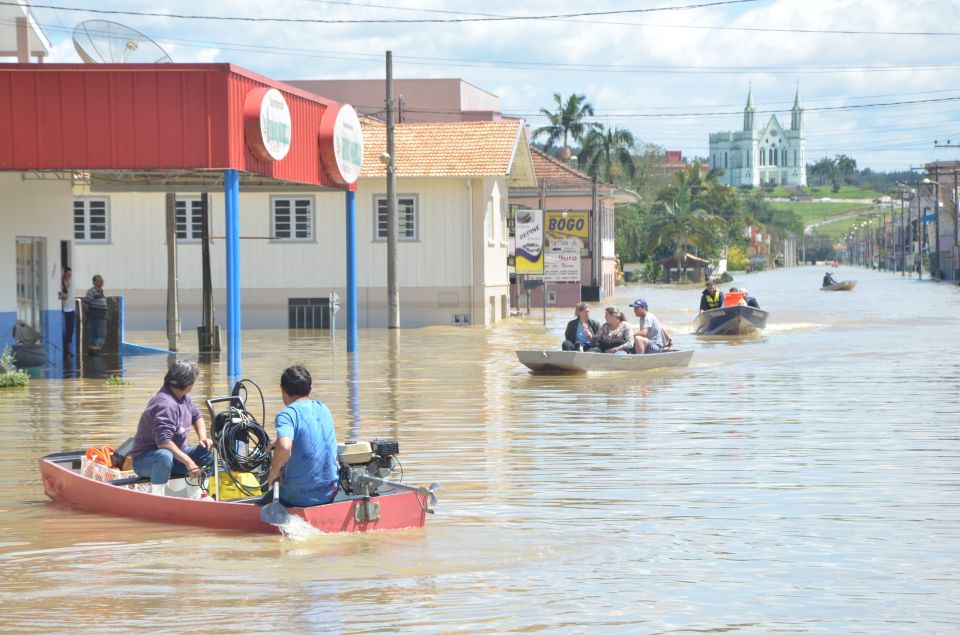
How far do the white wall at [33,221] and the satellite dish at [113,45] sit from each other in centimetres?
345

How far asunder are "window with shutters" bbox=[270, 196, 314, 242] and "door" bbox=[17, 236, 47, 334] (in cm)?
1465

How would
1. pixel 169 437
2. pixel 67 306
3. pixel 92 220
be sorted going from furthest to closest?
1. pixel 92 220
2. pixel 67 306
3. pixel 169 437

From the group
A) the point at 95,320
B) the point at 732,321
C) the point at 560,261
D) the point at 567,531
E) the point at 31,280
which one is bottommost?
the point at 567,531

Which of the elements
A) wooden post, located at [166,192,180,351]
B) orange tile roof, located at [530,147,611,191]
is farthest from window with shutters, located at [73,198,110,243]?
orange tile roof, located at [530,147,611,191]

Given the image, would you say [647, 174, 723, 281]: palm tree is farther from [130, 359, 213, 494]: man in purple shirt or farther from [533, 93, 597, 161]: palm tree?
[130, 359, 213, 494]: man in purple shirt

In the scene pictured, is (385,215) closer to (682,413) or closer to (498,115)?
(682,413)

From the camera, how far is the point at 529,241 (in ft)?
151

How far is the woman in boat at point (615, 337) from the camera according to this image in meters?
24.9

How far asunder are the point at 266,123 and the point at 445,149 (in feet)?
67.2

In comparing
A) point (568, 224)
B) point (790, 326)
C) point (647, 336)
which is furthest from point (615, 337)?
point (568, 224)

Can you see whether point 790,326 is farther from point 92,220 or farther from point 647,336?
point 92,220

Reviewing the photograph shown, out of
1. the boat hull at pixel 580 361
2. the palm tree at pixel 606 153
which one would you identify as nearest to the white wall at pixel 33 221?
the boat hull at pixel 580 361

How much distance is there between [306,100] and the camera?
2623 cm

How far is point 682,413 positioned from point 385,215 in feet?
79.6
